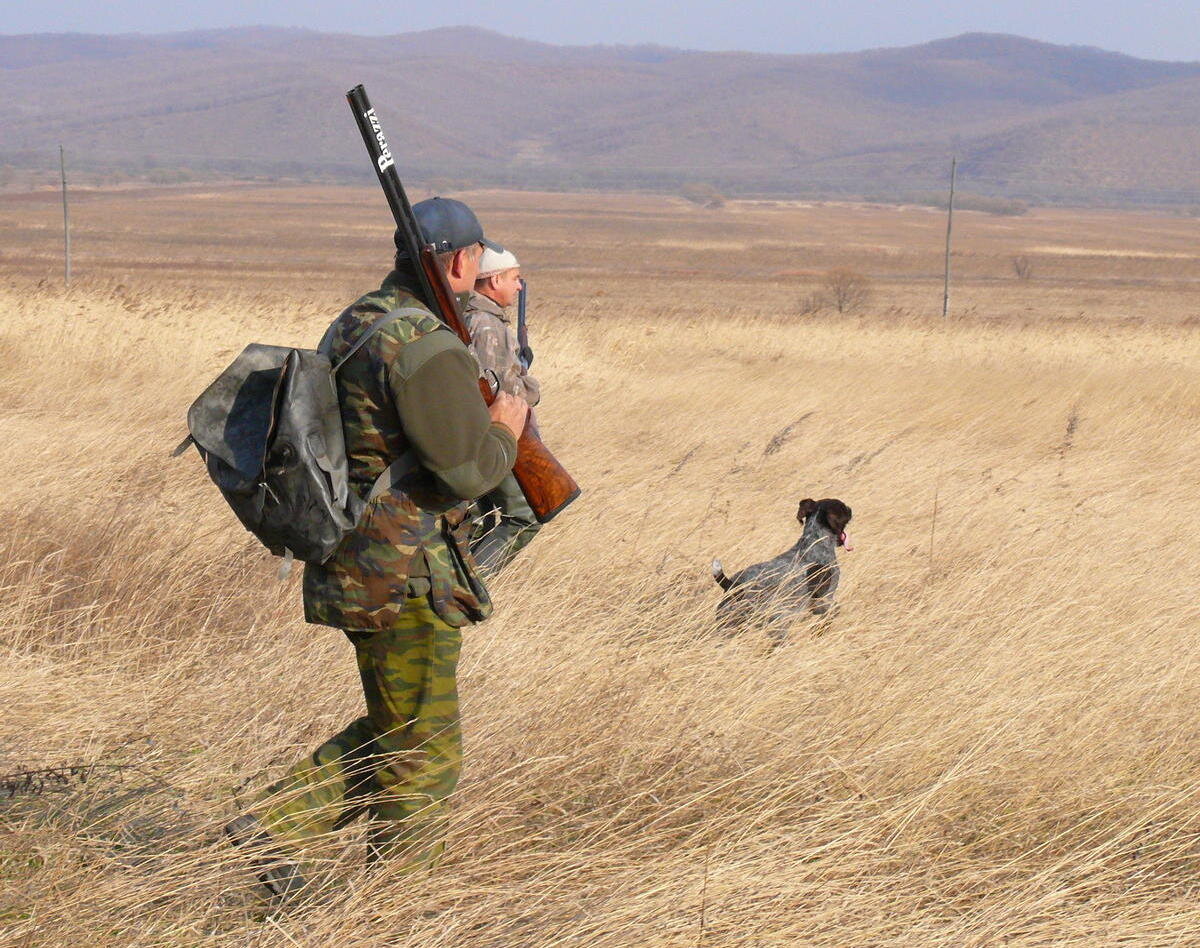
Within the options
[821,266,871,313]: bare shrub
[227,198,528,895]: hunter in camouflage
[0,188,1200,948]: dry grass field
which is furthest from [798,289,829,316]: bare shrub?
[227,198,528,895]: hunter in camouflage

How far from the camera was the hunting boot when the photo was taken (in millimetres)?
2750

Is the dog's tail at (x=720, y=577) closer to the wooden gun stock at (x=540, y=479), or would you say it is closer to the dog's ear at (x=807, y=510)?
the dog's ear at (x=807, y=510)

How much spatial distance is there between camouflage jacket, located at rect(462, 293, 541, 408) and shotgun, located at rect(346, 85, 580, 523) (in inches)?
63.0

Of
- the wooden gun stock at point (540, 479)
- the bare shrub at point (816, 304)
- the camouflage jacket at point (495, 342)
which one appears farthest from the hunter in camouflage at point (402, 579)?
the bare shrub at point (816, 304)

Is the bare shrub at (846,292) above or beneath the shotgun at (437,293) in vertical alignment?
beneath

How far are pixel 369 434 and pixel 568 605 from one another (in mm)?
2290

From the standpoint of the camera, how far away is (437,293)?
301 centimetres

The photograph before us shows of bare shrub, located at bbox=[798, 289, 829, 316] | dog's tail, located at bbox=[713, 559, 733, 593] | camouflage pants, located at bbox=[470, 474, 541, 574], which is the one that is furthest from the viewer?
bare shrub, located at bbox=[798, 289, 829, 316]

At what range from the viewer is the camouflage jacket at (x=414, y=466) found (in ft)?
8.88

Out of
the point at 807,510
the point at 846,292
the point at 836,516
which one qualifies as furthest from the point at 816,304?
the point at 836,516

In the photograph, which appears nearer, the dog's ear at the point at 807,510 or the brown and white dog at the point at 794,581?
the brown and white dog at the point at 794,581

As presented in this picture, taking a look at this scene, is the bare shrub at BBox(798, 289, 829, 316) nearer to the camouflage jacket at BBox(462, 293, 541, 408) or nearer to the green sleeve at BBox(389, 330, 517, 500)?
the camouflage jacket at BBox(462, 293, 541, 408)

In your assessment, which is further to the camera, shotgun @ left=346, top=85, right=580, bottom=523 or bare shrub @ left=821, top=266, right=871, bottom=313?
bare shrub @ left=821, top=266, right=871, bottom=313

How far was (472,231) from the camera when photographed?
121 inches
